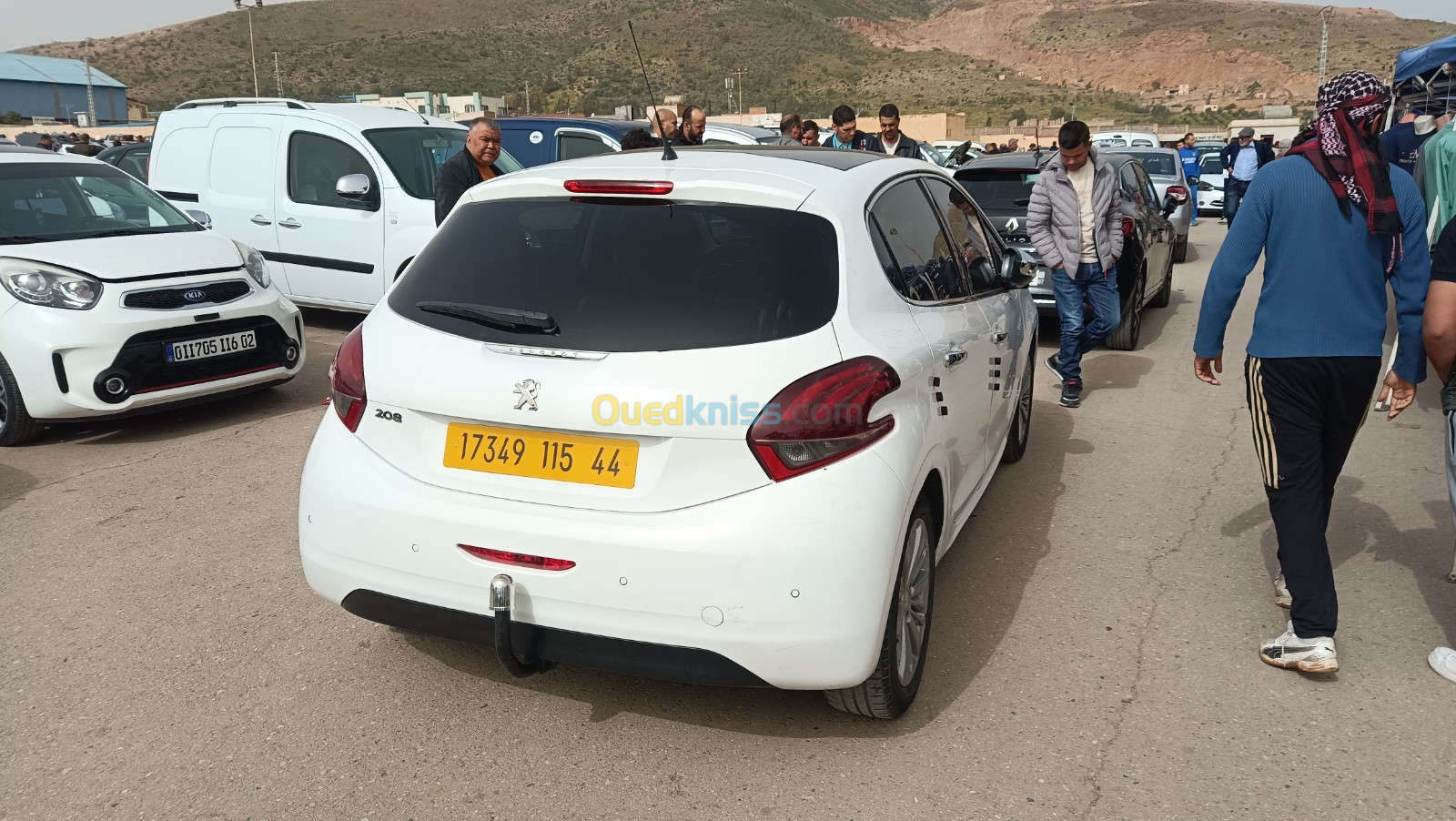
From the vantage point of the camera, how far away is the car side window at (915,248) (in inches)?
135

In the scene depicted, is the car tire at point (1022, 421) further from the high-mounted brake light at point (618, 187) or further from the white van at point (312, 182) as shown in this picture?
the white van at point (312, 182)

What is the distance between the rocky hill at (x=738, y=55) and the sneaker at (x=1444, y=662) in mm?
71332

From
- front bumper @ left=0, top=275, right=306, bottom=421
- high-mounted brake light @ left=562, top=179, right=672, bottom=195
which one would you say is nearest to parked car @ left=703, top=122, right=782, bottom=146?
front bumper @ left=0, top=275, right=306, bottom=421

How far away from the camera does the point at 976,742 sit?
3146 millimetres

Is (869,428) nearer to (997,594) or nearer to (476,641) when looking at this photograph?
(476,641)

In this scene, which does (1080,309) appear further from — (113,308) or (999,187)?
(113,308)

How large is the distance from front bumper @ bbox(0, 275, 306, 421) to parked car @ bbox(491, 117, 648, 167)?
268 inches

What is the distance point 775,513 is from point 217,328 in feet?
16.5

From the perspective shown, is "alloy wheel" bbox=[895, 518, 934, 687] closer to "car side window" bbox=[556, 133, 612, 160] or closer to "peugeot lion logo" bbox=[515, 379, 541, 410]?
"peugeot lion logo" bbox=[515, 379, 541, 410]

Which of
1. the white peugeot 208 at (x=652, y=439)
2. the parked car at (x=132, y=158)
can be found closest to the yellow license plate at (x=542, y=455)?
the white peugeot 208 at (x=652, y=439)

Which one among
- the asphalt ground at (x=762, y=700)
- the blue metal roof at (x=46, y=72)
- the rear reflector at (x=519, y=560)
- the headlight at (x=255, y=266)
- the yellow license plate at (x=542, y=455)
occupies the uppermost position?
the blue metal roof at (x=46, y=72)

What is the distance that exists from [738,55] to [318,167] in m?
83.1

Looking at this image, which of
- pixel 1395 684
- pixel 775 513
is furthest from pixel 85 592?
pixel 1395 684

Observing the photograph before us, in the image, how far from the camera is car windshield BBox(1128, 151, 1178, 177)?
52.3 ft
